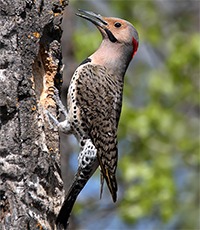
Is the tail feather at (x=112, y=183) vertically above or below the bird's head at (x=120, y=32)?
below

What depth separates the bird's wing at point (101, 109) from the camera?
16.8 ft

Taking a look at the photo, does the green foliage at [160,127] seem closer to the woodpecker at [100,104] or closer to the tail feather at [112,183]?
the woodpecker at [100,104]

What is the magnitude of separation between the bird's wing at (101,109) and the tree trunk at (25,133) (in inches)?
18.9

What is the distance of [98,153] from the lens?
16.8 ft

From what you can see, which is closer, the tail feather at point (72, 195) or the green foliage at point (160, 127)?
the tail feather at point (72, 195)

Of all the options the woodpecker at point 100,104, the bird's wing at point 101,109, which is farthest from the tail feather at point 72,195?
the bird's wing at point 101,109

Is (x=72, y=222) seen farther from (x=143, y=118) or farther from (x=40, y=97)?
(x=40, y=97)

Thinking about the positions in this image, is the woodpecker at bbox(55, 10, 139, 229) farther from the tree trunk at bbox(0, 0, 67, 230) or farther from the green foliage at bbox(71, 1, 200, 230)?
the green foliage at bbox(71, 1, 200, 230)

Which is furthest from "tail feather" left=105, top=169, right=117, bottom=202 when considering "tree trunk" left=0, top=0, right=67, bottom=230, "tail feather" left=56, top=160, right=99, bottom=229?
"tree trunk" left=0, top=0, right=67, bottom=230

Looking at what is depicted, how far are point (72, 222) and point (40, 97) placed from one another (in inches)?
147

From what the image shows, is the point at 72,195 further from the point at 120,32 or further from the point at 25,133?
the point at 120,32

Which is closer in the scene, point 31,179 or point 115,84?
point 31,179

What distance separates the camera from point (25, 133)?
432 cm

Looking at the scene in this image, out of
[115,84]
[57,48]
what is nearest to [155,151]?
[115,84]
